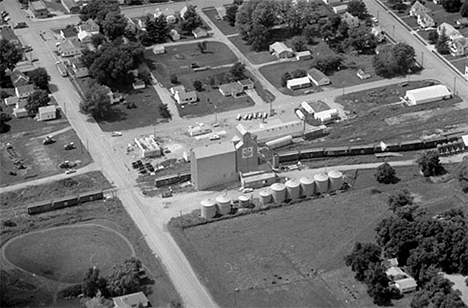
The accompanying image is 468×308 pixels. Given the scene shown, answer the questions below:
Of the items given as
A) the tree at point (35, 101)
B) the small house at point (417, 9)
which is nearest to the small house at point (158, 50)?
the tree at point (35, 101)

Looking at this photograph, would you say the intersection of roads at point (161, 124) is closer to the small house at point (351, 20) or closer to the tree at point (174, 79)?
the tree at point (174, 79)

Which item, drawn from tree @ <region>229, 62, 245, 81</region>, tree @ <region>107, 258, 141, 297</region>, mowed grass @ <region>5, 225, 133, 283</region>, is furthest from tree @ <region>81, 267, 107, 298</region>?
tree @ <region>229, 62, 245, 81</region>

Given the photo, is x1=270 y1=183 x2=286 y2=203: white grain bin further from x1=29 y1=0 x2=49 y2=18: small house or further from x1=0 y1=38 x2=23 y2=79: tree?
x1=29 y1=0 x2=49 y2=18: small house

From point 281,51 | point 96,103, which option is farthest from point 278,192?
point 281,51

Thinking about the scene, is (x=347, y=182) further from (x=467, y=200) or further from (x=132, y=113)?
(x=132, y=113)

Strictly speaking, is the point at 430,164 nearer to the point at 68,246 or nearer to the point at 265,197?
the point at 265,197
